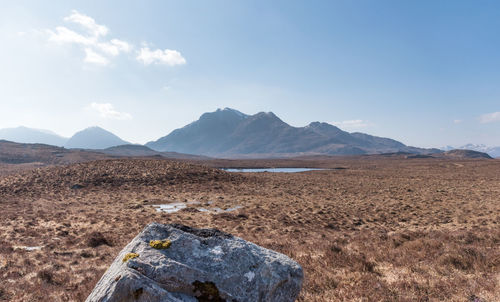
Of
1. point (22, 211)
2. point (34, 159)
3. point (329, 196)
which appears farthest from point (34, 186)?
point (34, 159)

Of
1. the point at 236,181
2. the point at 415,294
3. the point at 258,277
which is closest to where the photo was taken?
the point at 258,277

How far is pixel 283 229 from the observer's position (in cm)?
1797

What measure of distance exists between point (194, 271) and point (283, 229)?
14.4 m

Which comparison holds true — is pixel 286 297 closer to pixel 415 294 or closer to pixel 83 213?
pixel 415 294

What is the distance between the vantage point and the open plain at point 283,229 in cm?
→ 768

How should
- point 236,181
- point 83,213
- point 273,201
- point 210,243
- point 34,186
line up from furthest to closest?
1. point 236,181
2. point 34,186
3. point 273,201
4. point 83,213
5. point 210,243

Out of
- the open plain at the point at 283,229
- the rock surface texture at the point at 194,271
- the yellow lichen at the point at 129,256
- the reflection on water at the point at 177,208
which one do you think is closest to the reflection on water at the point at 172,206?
the reflection on water at the point at 177,208

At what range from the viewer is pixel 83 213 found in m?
21.4

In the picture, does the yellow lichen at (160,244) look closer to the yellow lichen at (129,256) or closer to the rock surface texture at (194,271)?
the rock surface texture at (194,271)

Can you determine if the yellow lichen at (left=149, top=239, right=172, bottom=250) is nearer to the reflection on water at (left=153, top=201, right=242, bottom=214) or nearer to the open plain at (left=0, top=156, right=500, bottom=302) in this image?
the open plain at (left=0, top=156, right=500, bottom=302)

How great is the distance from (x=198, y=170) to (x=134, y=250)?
145 feet

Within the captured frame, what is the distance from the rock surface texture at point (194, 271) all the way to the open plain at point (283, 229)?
2.63 metres

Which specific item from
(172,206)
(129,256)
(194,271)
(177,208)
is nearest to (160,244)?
(129,256)

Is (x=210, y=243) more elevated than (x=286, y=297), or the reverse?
(x=210, y=243)
